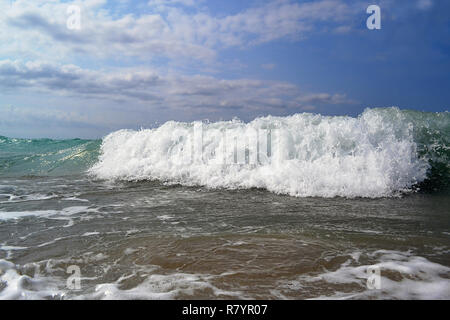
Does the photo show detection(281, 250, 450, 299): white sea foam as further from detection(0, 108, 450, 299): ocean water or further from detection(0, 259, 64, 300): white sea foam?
detection(0, 259, 64, 300): white sea foam

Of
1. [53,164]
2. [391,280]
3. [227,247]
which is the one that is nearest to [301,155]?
[227,247]

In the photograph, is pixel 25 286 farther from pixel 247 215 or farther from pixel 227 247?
pixel 247 215

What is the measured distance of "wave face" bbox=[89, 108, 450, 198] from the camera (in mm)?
7777

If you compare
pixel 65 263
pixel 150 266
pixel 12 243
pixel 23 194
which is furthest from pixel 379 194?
pixel 23 194

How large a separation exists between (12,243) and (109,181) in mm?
5717

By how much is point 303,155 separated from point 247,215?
4123mm

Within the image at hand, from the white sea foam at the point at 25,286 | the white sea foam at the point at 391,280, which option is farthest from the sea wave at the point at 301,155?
the white sea foam at the point at 25,286

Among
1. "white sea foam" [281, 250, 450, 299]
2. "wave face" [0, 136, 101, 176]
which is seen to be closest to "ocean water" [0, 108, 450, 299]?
"white sea foam" [281, 250, 450, 299]

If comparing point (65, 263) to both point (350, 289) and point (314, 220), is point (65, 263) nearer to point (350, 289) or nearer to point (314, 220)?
point (350, 289)

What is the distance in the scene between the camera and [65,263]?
3.49 meters

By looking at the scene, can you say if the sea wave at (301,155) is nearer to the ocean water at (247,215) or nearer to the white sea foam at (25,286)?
the ocean water at (247,215)

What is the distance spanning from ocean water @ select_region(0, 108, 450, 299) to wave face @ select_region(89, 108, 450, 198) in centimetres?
4

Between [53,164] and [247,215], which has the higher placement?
[53,164]

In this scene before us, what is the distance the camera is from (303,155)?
29.6 feet
